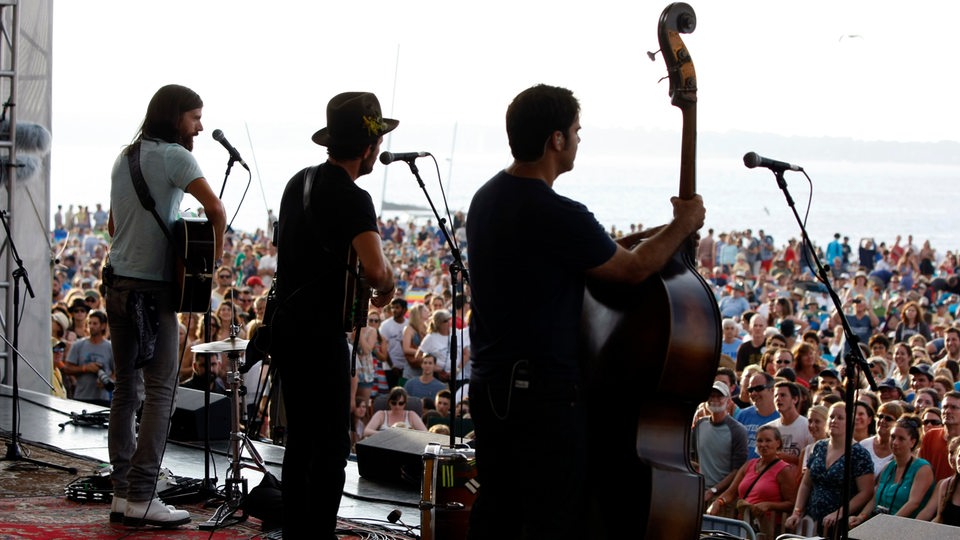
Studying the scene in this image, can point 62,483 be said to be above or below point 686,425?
below

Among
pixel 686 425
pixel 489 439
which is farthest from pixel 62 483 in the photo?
pixel 686 425

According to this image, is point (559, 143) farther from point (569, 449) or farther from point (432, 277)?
point (432, 277)

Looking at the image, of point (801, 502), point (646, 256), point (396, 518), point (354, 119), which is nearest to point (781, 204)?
point (801, 502)

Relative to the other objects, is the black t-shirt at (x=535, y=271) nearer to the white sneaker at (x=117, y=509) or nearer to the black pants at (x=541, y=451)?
the black pants at (x=541, y=451)

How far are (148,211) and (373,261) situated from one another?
120 centimetres

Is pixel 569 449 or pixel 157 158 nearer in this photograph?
pixel 569 449

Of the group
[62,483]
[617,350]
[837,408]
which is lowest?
[62,483]

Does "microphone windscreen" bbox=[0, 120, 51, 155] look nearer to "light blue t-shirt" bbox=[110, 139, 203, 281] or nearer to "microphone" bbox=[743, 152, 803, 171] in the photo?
"light blue t-shirt" bbox=[110, 139, 203, 281]

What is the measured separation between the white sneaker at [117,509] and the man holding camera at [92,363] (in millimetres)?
5209

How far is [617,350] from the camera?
3.12 metres

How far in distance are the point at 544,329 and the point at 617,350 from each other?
9.1 inches

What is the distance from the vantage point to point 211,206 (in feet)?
14.1

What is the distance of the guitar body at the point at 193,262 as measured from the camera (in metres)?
4.31

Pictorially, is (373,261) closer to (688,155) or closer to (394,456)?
(688,155)
